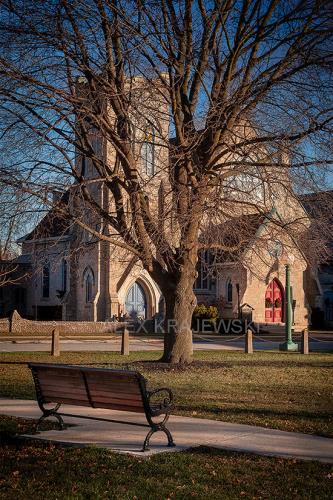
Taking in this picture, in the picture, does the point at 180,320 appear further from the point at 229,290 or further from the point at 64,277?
the point at 64,277

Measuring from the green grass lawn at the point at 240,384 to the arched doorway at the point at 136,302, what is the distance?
2024cm

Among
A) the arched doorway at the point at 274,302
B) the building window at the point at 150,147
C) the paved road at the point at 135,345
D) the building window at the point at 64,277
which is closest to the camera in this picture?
the building window at the point at 150,147

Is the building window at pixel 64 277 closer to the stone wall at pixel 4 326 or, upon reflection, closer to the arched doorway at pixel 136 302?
the arched doorway at pixel 136 302

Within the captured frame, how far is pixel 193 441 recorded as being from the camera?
382 inches

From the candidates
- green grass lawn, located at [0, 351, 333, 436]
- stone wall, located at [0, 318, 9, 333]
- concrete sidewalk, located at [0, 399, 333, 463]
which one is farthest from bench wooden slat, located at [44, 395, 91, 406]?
stone wall, located at [0, 318, 9, 333]

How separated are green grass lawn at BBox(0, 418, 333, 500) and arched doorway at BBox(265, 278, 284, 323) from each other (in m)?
37.8

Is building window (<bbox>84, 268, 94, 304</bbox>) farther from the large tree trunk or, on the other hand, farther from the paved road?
the large tree trunk

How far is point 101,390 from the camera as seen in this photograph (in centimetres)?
955

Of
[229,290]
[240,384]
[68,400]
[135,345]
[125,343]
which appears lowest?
[240,384]

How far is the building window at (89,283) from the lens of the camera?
149ft

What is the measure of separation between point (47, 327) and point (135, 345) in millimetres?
11352

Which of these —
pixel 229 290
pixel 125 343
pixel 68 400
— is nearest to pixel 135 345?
pixel 125 343

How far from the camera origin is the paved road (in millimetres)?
28219

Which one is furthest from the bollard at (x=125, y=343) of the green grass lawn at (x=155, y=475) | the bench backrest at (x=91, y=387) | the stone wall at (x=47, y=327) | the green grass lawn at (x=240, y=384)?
the green grass lawn at (x=155, y=475)
